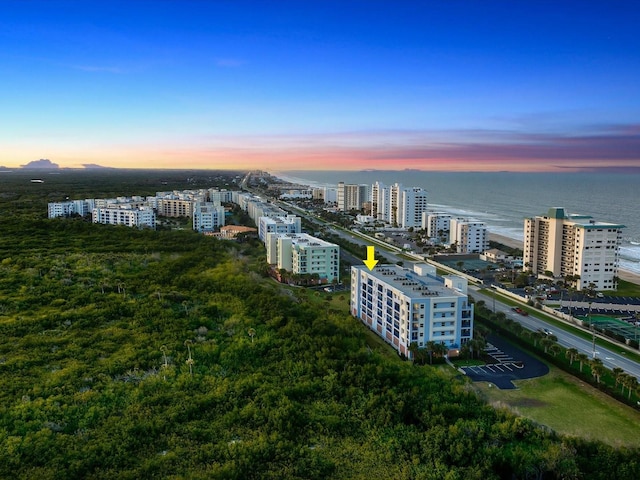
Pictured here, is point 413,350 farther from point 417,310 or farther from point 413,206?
point 413,206

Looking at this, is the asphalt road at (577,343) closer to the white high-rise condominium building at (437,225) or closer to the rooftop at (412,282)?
the rooftop at (412,282)

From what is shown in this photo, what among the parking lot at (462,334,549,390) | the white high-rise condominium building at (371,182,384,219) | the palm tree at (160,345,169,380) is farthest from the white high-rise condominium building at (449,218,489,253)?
the palm tree at (160,345,169,380)

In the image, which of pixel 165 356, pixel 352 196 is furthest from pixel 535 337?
pixel 352 196

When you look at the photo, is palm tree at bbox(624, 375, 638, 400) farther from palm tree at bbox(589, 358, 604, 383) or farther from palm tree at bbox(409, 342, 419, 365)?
palm tree at bbox(409, 342, 419, 365)

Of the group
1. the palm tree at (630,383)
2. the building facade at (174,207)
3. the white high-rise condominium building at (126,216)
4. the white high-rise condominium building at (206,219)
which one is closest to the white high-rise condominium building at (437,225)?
the white high-rise condominium building at (206,219)

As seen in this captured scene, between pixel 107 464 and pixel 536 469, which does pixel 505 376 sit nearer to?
pixel 536 469
